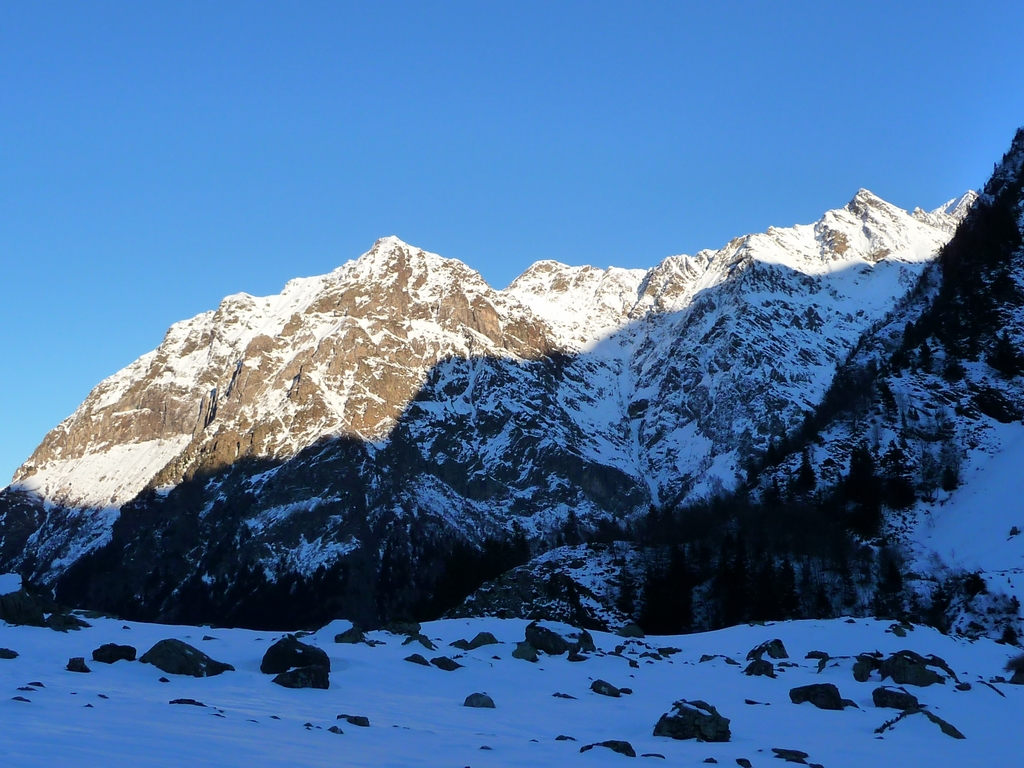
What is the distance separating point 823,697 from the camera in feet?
68.6

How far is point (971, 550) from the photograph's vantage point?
218 ft

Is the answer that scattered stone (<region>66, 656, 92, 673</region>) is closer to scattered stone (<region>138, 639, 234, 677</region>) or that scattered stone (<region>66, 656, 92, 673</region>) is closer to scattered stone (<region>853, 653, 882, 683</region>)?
scattered stone (<region>138, 639, 234, 677</region>)

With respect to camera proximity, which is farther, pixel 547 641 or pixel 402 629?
pixel 402 629

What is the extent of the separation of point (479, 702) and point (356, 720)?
4157mm

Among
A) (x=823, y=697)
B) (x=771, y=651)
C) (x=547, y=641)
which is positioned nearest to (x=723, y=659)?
(x=771, y=651)

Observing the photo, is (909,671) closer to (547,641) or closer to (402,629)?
(547,641)

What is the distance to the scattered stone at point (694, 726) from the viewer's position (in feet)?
55.3

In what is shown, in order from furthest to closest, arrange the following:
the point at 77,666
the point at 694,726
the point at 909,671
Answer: the point at 909,671 < the point at 77,666 < the point at 694,726

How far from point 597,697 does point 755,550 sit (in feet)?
202

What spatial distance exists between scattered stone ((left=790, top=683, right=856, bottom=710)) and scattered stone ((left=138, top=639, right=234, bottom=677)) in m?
Result: 13.0

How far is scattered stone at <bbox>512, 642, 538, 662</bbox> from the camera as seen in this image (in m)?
25.5

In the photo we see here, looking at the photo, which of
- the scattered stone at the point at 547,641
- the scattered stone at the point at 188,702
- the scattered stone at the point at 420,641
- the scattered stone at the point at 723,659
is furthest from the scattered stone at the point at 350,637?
the scattered stone at the point at 723,659

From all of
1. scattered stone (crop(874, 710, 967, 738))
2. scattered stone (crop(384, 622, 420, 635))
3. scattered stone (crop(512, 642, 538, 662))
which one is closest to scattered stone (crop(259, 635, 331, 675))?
scattered stone (crop(512, 642, 538, 662))

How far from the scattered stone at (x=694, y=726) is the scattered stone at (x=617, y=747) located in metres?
1.95
